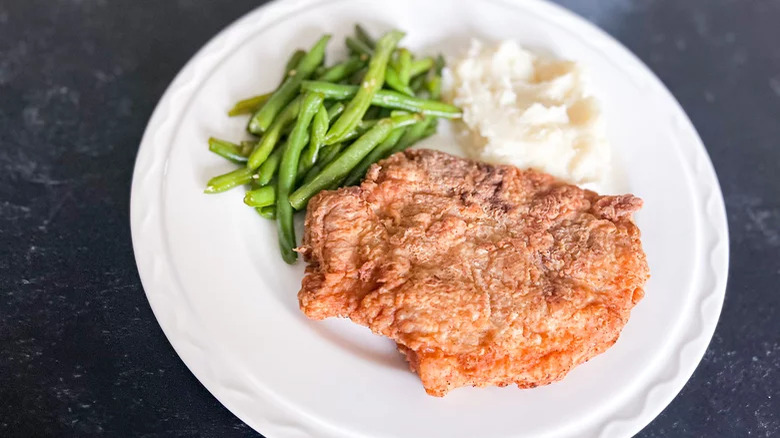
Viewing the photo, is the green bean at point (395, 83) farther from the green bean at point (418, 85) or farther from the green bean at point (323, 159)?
the green bean at point (323, 159)

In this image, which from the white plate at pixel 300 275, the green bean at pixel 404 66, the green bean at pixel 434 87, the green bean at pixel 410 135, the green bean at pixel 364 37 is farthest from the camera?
the green bean at pixel 364 37

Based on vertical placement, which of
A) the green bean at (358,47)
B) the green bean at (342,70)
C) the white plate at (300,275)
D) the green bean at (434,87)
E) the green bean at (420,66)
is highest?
the green bean at (358,47)

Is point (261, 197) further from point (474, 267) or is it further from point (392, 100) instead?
point (474, 267)

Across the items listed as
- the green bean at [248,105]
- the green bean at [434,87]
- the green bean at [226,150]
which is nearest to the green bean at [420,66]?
the green bean at [434,87]

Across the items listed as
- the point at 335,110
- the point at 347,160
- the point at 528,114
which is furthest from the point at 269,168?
the point at 528,114

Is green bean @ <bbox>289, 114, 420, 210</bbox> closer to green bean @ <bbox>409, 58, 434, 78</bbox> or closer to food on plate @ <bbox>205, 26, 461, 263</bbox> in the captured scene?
food on plate @ <bbox>205, 26, 461, 263</bbox>

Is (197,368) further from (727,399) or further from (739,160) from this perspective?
(739,160)

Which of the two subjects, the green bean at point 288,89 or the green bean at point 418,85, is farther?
the green bean at point 418,85
